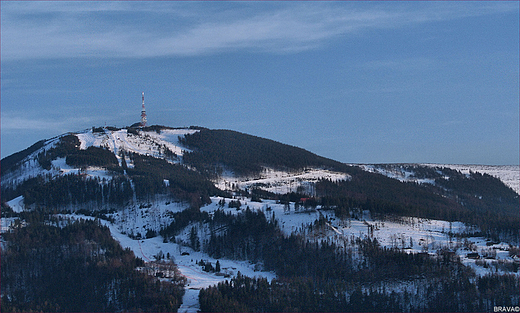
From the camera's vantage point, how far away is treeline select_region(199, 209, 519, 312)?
127062mm

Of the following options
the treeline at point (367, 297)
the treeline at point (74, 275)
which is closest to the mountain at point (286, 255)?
the treeline at point (367, 297)

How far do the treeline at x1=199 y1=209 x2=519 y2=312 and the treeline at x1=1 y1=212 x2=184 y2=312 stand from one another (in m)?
14.7

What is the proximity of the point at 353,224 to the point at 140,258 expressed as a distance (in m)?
55.4

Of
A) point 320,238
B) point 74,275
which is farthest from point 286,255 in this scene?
A: point 74,275

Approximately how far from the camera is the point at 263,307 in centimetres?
12900

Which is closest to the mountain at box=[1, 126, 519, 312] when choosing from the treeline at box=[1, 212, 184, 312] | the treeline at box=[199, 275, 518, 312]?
the treeline at box=[199, 275, 518, 312]

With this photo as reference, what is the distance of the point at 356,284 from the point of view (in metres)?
137

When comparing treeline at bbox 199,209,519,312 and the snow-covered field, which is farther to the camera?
the snow-covered field

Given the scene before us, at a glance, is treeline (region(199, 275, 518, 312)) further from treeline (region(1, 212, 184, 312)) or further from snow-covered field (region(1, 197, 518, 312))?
treeline (region(1, 212, 184, 312))

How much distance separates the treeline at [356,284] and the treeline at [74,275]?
48.1 ft

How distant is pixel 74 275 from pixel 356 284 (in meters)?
62.1

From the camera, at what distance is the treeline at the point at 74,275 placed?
435 ft

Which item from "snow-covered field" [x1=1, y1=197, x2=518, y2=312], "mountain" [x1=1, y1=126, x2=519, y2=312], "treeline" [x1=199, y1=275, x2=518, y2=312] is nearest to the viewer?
"treeline" [x1=199, y1=275, x2=518, y2=312]

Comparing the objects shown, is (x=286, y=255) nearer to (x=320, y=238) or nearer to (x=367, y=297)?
(x=320, y=238)
